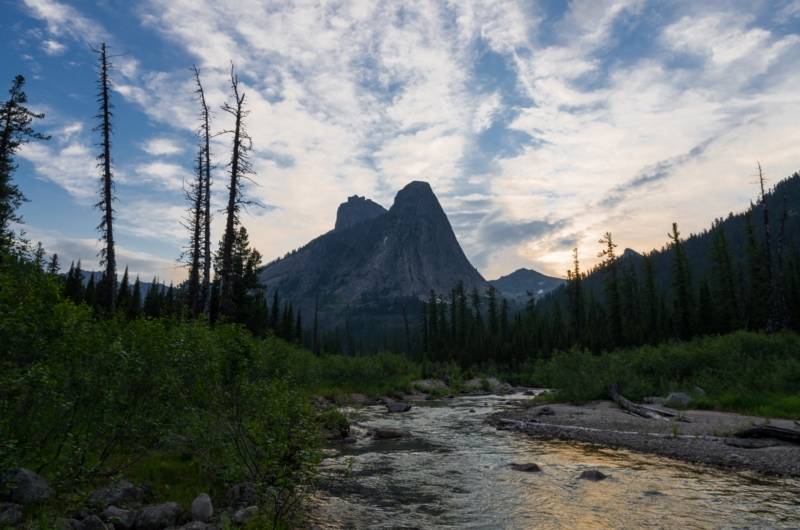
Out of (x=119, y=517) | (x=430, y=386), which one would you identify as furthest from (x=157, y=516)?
(x=430, y=386)

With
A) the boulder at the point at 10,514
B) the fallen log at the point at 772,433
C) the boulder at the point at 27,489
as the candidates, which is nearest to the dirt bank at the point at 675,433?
the fallen log at the point at 772,433

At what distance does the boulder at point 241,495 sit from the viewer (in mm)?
11172

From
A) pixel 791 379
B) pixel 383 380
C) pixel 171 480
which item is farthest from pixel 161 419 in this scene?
pixel 383 380

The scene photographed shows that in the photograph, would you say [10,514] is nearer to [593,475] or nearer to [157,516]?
[157,516]

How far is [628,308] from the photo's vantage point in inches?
3300

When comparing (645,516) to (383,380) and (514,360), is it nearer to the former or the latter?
(383,380)

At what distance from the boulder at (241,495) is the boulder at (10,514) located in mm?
4239

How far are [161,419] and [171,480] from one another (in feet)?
9.65

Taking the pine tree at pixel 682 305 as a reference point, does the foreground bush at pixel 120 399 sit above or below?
below

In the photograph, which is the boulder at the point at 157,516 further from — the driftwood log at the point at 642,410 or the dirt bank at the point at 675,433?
the driftwood log at the point at 642,410

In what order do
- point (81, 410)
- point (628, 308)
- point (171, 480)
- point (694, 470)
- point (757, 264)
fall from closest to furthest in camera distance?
point (81, 410)
point (171, 480)
point (694, 470)
point (757, 264)
point (628, 308)

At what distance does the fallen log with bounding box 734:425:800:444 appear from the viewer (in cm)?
1666

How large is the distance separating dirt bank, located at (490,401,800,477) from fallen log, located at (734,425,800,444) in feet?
0.92

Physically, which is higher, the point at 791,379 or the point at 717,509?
the point at 791,379
